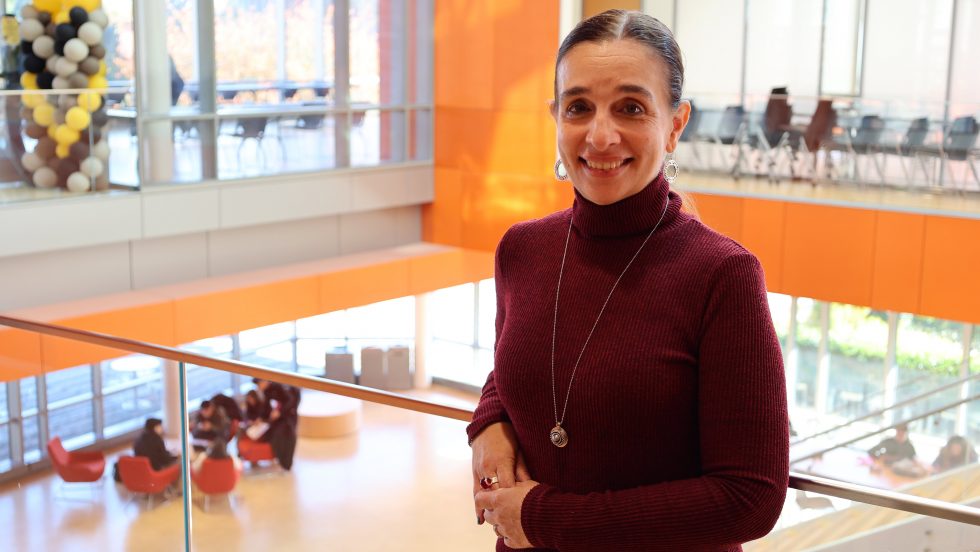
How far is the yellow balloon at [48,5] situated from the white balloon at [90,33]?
278mm

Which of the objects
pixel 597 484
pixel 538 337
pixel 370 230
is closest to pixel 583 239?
pixel 538 337

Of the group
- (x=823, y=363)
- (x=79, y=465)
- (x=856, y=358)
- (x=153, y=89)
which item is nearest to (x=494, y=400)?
(x=79, y=465)

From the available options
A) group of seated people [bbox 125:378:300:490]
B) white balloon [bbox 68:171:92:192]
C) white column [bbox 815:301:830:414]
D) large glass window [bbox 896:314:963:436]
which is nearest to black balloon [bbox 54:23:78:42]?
white balloon [bbox 68:171:92:192]

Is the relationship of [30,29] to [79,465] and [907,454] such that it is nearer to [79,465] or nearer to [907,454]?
[79,465]

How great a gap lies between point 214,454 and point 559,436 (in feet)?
11.8

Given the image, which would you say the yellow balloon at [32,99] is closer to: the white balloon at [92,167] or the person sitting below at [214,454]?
the white balloon at [92,167]

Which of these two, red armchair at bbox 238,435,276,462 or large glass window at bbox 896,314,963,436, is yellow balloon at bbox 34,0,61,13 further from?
large glass window at bbox 896,314,963,436

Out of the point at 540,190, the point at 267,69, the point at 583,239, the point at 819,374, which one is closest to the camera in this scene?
the point at 583,239

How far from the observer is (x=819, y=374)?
18422 mm

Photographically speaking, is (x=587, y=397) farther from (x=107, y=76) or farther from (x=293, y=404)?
(x=107, y=76)

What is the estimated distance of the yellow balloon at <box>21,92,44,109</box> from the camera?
398 inches

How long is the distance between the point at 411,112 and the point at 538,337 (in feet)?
43.4

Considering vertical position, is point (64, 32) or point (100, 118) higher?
point (64, 32)

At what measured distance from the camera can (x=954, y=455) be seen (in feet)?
46.9
